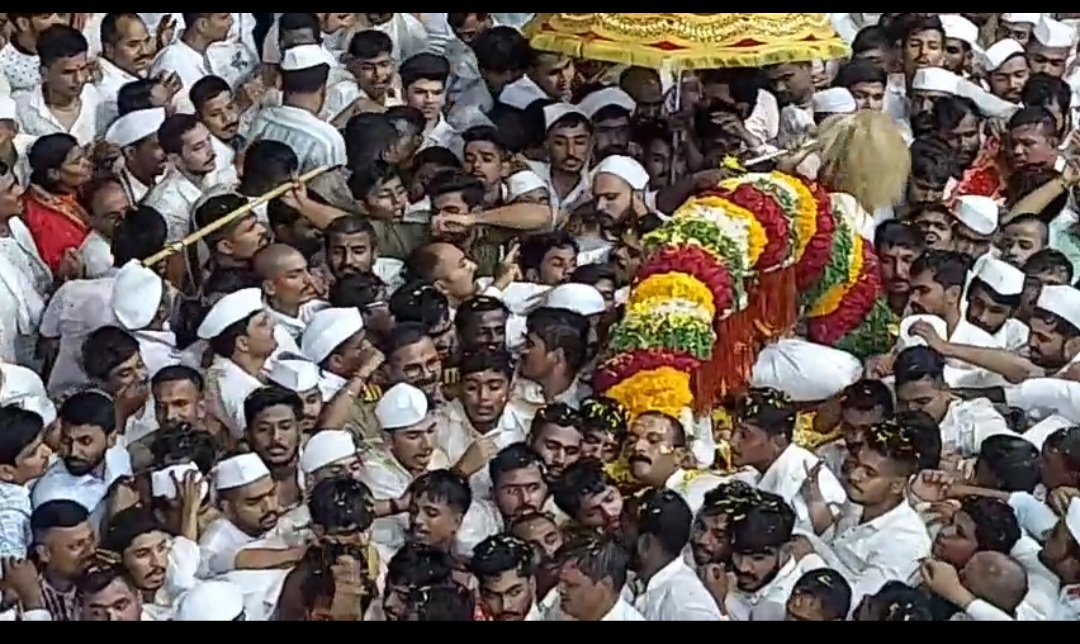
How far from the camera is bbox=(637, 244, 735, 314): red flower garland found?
18.1ft

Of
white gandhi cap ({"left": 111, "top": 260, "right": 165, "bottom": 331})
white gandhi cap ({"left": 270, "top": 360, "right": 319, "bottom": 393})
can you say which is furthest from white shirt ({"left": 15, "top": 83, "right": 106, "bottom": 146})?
white gandhi cap ({"left": 270, "top": 360, "right": 319, "bottom": 393})

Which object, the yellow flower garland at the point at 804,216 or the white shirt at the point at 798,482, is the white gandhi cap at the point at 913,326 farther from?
the white shirt at the point at 798,482

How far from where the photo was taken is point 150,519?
4879 mm

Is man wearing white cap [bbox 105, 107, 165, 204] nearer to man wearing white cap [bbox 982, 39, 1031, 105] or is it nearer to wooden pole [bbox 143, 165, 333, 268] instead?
wooden pole [bbox 143, 165, 333, 268]

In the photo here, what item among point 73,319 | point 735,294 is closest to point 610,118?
point 735,294

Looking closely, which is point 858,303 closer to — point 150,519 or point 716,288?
point 716,288

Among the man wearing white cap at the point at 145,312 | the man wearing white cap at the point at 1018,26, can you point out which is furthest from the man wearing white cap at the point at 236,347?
the man wearing white cap at the point at 1018,26

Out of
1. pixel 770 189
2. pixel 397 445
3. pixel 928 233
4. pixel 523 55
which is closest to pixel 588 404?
pixel 397 445

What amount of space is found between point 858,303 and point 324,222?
1.42 meters

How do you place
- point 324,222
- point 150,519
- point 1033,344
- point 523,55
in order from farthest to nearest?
1. point 523,55
2. point 324,222
3. point 1033,344
4. point 150,519

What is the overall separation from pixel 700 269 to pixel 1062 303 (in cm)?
93

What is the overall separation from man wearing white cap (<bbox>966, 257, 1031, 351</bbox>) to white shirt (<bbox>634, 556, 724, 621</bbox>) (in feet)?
4.61

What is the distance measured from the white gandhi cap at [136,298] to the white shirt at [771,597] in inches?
63.9

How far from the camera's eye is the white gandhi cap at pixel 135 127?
625 centimetres
